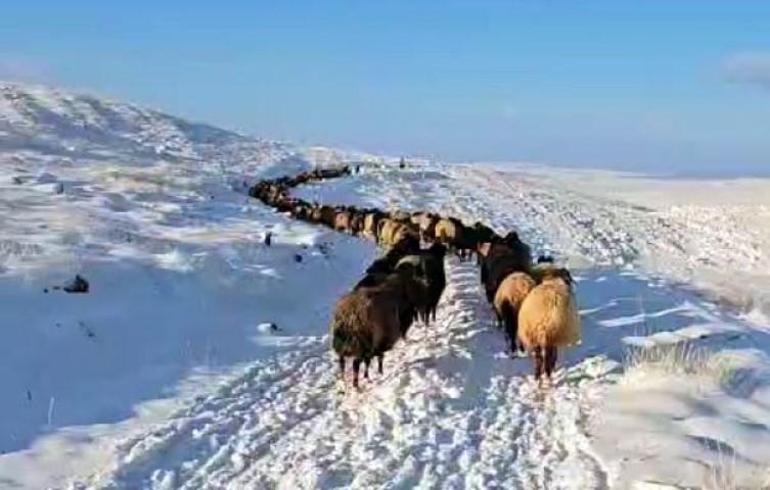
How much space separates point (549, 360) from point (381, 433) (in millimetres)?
2576

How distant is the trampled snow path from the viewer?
731cm

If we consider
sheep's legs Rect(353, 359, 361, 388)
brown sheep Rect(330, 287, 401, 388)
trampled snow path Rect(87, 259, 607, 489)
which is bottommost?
trampled snow path Rect(87, 259, 607, 489)

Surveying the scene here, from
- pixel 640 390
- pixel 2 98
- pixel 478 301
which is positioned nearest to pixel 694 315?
pixel 478 301

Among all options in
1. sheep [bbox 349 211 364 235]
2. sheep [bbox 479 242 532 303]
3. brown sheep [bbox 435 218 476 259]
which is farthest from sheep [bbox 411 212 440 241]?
sheep [bbox 479 242 532 303]

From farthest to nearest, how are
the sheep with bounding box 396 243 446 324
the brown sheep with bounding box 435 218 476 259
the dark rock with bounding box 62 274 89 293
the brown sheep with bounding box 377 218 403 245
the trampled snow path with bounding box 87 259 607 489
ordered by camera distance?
the brown sheep with bounding box 377 218 403 245
the brown sheep with bounding box 435 218 476 259
the sheep with bounding box 396 243 446 324
the dark rock with bounding box 62 274 89 293
the trampled snow path with bounding box 87 259 607 489

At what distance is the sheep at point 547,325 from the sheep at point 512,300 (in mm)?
790

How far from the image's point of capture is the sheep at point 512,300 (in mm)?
11508

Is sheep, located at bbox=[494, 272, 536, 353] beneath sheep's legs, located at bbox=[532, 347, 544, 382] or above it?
above

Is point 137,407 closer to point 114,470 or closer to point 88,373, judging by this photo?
point 88,373

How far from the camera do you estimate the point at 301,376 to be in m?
10.2

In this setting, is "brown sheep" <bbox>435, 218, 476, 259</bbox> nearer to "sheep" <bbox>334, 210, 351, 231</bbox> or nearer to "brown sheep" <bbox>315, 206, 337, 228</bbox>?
"sheep" <bbox>334, 210, 351, 231</bbox>

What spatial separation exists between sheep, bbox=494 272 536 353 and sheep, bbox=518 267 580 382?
0.79 metres

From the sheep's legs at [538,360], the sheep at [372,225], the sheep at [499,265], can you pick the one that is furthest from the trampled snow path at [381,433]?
the sheep at [372,225]

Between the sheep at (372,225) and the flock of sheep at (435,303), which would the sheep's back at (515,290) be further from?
the sheep at (372,225)
